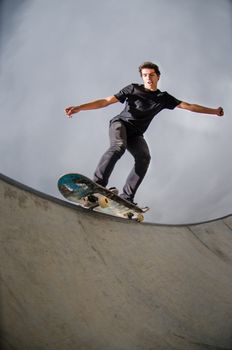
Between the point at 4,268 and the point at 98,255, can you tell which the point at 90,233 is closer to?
the point at 98,255

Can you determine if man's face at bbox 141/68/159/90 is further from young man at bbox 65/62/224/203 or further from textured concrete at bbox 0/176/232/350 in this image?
textured concrete at bbox 0/176/232/350

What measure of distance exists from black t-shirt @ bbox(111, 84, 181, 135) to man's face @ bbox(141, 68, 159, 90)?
0.09 m

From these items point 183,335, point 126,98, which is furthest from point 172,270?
point 126,98

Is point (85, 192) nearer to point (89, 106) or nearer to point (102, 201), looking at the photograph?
point (102, 201)

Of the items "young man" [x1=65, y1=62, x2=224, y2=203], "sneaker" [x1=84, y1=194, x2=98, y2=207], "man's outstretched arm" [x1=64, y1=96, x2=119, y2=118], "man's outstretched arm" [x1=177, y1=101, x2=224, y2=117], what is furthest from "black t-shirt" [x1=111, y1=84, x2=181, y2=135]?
"sneaker" [x1=84, y1=194, x2=98, y2=207]

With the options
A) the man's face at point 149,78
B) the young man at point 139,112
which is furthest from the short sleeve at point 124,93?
the man's face at point 149,78

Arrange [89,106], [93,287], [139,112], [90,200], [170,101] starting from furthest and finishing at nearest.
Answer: [170,101] → [139,112] → [89,106] → [90,200] → [93,287]

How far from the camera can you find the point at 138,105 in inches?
191

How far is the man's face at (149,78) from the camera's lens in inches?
192

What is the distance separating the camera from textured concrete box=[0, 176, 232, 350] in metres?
2.35

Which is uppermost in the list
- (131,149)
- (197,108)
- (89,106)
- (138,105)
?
(197,108)

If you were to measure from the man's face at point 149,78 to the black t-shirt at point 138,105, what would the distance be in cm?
9

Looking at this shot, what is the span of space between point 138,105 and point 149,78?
0.49m

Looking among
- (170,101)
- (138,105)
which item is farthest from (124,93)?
(170,101)
